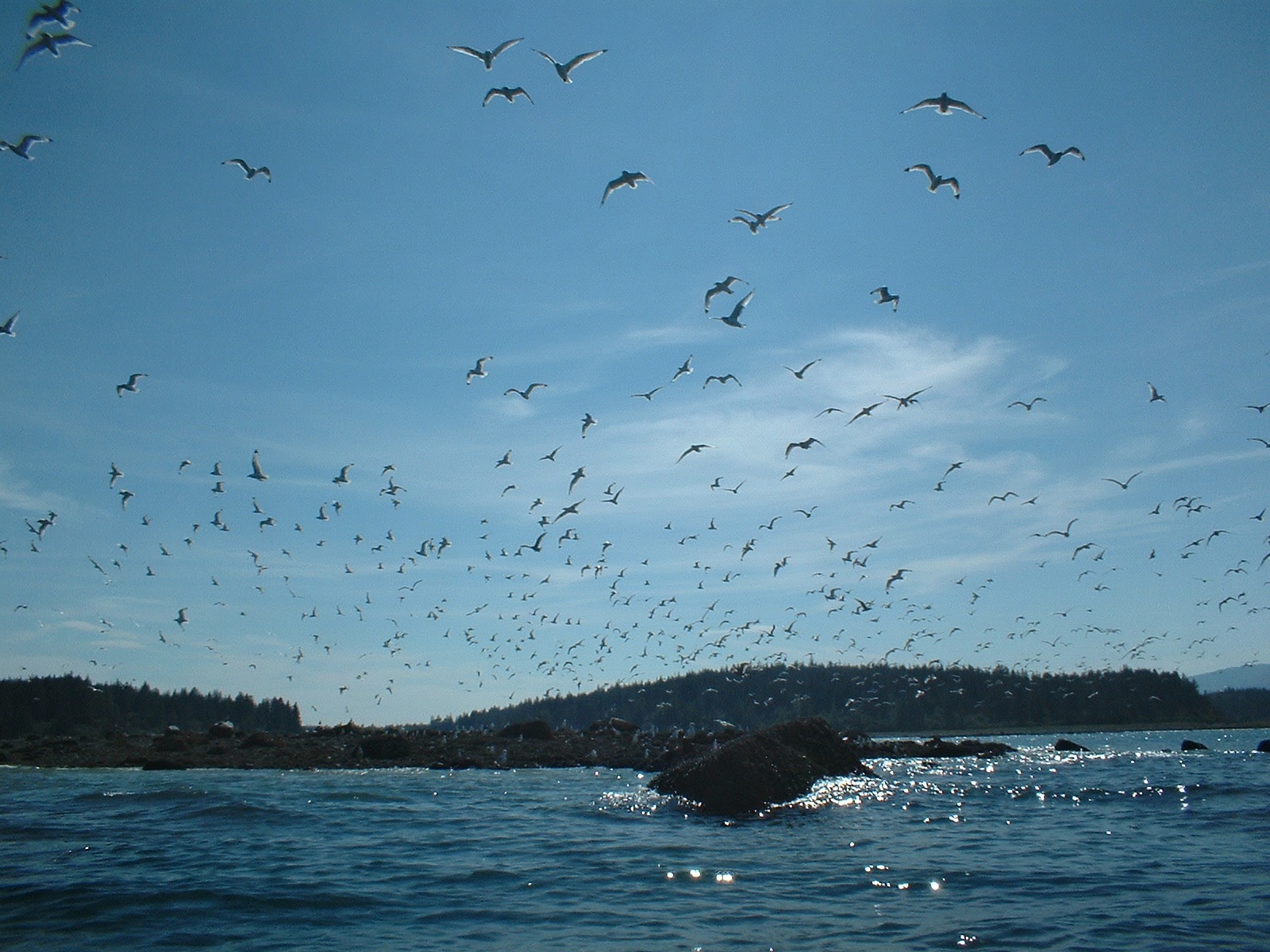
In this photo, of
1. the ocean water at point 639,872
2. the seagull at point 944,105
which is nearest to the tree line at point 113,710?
the ocean water at point 639,872

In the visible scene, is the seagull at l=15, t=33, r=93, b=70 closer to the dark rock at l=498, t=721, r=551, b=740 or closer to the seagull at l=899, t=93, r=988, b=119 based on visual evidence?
the seagull at l=899, t=93, r=988, b=119

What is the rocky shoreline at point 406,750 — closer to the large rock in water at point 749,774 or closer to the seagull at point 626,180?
the large rock in water at point 749,774

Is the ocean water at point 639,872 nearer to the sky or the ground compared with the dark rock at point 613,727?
nearer to the sky

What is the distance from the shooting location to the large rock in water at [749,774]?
2073 cm

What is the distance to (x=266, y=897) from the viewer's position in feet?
38.9

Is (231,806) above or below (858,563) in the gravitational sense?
below

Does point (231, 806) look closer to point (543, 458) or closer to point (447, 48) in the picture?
point (543, 458)

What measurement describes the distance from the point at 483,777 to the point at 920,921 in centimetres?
2764


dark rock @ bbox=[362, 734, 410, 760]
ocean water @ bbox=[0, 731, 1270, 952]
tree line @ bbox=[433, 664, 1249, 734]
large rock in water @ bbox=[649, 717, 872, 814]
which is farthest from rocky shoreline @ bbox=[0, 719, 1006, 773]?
tree line @ bbox=[433, 664, 1249, 734]

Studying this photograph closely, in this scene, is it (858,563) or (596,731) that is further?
(596,731)

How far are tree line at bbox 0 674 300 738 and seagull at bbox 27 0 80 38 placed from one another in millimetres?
75572

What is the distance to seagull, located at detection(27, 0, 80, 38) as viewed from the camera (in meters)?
13.7

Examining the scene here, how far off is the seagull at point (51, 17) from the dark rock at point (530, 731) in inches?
1873

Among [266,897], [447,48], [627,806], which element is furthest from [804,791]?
[447,48]
